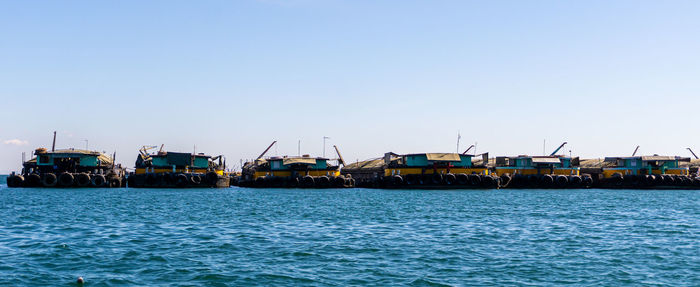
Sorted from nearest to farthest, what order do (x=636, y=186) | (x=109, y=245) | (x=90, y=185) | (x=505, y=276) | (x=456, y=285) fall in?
(x=456, y=285), (x=505, y=276), (x=109, y=245), (x=90, y=185), (x=636, y=186)

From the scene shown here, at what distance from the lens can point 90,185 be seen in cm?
9269

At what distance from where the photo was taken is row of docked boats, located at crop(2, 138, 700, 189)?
94.5 m

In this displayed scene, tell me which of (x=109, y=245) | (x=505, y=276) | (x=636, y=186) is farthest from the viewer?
(x=636, y=186)

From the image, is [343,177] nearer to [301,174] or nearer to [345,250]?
[301,174]

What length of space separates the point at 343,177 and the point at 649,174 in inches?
2155

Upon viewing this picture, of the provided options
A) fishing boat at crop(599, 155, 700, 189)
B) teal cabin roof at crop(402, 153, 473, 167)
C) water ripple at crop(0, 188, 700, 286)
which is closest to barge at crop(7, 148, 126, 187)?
teal cabin roof at crop(402, 153, 473, 167)

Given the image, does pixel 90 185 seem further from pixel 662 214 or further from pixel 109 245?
pixel 662 214

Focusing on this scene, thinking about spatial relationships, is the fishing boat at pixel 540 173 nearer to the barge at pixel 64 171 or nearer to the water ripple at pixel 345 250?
the water ripple at pixel 345 250

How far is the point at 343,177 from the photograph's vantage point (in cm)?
10406

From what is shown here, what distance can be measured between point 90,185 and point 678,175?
98.3m

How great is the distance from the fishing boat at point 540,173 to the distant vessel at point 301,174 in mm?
28096

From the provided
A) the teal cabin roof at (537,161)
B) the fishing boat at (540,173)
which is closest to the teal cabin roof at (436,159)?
the fishing boat at (540,173)

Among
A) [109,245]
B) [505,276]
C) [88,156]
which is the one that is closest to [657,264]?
[505,276]

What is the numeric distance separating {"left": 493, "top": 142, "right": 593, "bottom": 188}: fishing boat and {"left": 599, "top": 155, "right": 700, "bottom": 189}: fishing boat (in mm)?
5113
